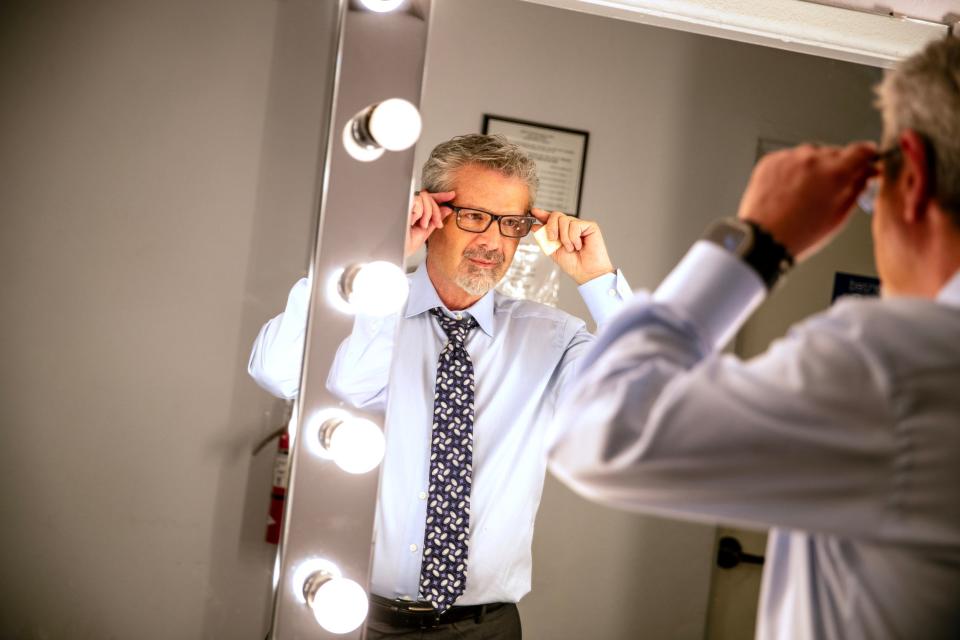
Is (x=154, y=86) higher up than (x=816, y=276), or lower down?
higher up

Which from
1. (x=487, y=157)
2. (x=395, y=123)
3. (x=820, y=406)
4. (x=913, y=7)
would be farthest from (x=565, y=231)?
(x=913, y=7)

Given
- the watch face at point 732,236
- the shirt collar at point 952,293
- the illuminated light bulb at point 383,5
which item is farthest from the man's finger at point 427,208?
the shirt collar at point 952,293

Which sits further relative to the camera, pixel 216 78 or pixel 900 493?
pixel 216 78

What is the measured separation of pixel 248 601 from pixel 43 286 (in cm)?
40

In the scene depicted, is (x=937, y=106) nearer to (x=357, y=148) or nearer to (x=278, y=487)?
(x=357, y=148)

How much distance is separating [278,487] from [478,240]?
1.15ft

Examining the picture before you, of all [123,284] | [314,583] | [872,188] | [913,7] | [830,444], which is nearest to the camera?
[830,444]

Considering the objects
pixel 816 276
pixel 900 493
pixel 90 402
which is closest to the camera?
pixel 900 493

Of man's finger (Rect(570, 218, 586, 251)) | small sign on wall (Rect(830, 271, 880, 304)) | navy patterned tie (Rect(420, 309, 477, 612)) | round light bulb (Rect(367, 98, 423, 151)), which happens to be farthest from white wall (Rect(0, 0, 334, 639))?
small sign on wall (Rect(830, 271, 880, 304))

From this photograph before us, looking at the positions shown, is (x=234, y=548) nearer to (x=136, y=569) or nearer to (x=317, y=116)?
(x=136, y=569)

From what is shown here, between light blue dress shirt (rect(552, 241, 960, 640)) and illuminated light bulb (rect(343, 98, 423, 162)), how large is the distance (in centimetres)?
46

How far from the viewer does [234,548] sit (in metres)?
0.84

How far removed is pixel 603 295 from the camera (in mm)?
865

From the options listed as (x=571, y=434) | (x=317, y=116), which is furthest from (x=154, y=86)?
(x=571, y=434)
